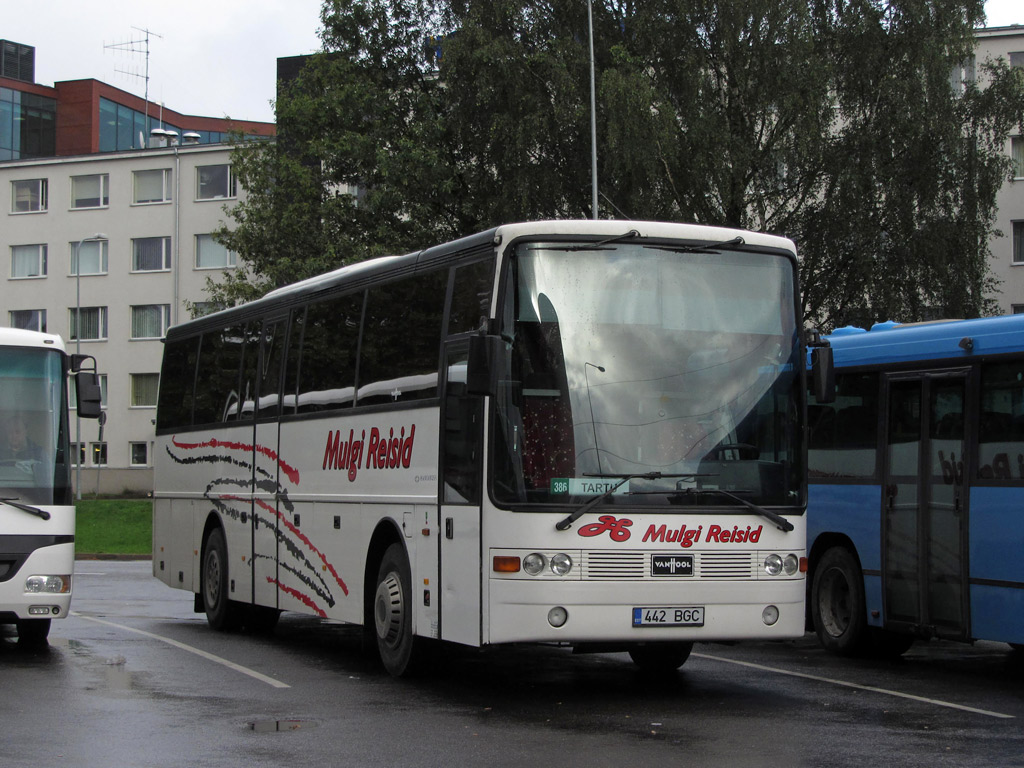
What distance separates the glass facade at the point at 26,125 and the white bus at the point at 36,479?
232ft

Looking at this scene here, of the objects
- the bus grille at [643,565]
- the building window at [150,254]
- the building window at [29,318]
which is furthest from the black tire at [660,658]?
the building window at [29,318]

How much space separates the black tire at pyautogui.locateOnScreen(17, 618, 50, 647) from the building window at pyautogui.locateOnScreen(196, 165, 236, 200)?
56.2 m

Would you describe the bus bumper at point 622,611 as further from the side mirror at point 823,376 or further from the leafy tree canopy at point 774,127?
the leafy tree canopy at point 774,127

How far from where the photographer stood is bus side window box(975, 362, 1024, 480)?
1226 centimetres

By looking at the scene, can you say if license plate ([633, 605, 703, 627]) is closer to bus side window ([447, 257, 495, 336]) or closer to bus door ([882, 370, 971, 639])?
bus side window ([447, 257, 495, 336])

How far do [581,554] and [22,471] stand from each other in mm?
6014

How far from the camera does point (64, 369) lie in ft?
48.7

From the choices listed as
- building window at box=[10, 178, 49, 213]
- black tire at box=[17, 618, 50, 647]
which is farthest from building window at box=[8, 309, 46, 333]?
black tire at box=[17, 618, 50, 647]

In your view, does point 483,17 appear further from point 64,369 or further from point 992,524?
point 992,524

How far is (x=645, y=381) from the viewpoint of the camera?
35.7 feet

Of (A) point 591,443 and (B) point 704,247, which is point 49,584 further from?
(B) point 704,247

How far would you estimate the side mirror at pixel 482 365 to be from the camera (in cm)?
1038

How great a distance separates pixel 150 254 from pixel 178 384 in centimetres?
5432

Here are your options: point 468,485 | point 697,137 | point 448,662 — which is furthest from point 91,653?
point 697,137
